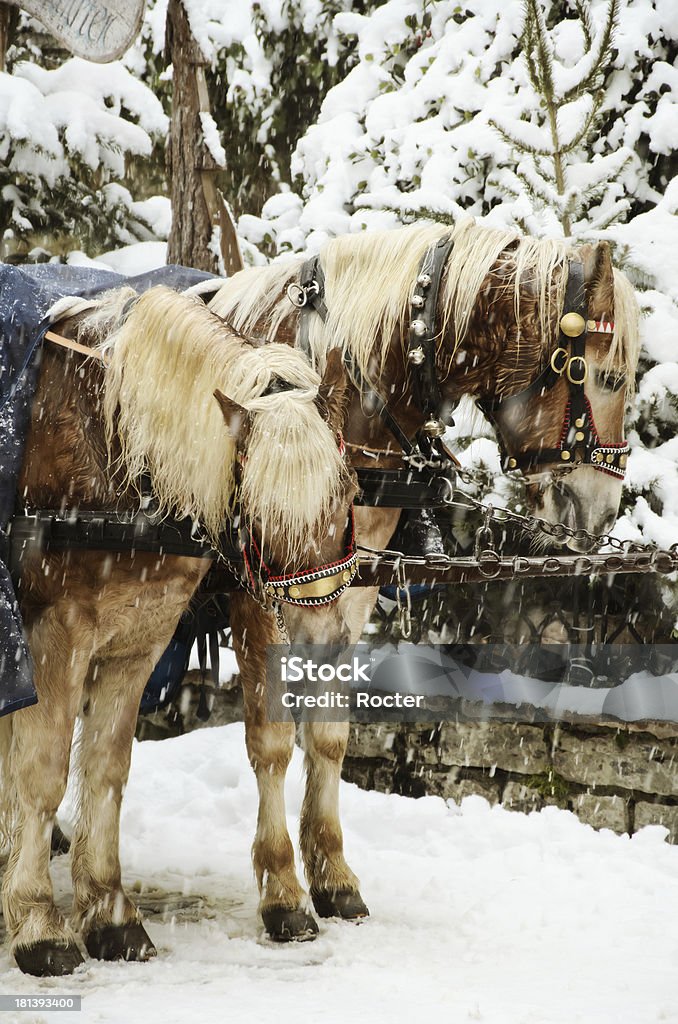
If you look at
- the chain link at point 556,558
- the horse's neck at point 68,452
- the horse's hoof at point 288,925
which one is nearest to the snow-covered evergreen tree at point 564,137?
the chain link at point 556,558

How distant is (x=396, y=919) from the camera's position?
335 centimetres

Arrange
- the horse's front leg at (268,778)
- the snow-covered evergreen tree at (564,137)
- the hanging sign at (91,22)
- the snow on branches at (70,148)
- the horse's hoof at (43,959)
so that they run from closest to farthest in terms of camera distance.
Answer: the horse's hoof at (43,959), the horse's front leg at (268,778), the snow-covered evergreen tree at (564,137), the hanging sign at (91,22), the snow on branches at (70,148)

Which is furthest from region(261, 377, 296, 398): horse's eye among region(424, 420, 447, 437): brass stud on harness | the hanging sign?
the hanging sign

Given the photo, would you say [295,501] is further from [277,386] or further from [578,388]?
[578,388]

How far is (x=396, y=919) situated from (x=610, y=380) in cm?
184

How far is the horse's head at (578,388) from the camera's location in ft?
9.84

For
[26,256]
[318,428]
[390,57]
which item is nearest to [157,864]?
[318,428]

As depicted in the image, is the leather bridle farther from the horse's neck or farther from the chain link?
the horse's neck

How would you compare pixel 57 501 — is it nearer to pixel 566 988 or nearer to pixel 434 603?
pixel 566 988

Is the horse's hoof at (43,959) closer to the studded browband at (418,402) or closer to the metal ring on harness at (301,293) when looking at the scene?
the studded browband at (418,402)

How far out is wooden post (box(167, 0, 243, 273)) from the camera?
5.11m

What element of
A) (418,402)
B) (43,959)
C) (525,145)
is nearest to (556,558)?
(418,402)

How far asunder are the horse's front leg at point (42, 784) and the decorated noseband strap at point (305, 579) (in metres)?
0.55

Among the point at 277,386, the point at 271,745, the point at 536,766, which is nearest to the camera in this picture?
the point at 277,386
